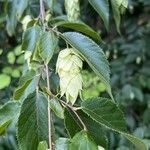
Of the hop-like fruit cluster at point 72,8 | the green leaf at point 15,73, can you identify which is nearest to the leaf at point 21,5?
the hop-like fruit cluster at point 72,8

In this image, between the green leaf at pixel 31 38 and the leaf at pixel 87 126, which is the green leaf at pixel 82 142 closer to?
the leaf at pixel 87 126

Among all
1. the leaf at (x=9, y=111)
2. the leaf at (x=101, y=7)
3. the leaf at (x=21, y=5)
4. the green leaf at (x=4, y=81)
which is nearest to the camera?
the leaf at (x=9, y=111)

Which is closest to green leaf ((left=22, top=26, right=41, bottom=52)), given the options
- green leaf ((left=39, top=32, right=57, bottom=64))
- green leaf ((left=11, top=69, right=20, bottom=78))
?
green leaf ((left=39, top=32, right=57, bottom=64))

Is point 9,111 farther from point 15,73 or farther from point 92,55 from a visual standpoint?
point 15,73

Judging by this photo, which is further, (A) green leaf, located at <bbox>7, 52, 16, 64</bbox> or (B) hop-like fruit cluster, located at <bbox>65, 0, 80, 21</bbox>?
(A) green leaf, located at <bbox>7, 52, 16, 64</bbox>

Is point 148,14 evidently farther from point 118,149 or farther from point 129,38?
point 118,149

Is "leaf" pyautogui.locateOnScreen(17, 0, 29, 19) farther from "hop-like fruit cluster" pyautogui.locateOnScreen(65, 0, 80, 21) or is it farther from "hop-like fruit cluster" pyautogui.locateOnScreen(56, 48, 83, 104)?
"hop-like fruit cluster" pyautogui.locateOnScreen(56, 48, 83, 104)
